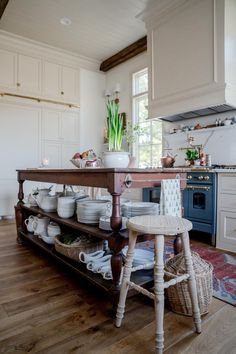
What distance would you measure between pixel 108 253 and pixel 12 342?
2.84ft

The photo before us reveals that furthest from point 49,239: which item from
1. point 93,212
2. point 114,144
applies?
point 114,144

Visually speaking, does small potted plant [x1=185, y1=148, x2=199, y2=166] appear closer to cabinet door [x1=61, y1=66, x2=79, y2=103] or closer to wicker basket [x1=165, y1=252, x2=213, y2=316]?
wicker basket [x1=165, y1=252, x2=213, y2=316]

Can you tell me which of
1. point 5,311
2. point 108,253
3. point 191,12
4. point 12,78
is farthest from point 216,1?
point 5,311

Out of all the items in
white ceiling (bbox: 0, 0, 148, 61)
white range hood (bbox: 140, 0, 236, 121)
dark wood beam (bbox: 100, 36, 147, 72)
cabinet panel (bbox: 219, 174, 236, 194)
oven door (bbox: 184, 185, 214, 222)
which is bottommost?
oven door (bbox: 184, 185, 214, 222)

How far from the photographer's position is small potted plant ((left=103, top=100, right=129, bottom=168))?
1.49 meters

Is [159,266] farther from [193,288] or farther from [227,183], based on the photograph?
[227,183]

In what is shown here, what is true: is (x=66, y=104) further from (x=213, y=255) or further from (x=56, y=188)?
(x=213, y=255)

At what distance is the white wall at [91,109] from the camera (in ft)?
16.8

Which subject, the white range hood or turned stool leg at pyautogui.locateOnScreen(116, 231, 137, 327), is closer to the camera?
turned stool leg at pyautogui.locateOnScreen(116, 231, 137, 327)

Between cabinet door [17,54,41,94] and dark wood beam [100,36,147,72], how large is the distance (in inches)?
54.7

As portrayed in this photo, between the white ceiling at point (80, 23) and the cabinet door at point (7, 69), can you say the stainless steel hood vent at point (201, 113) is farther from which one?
the cabinet door at point (7, 69)

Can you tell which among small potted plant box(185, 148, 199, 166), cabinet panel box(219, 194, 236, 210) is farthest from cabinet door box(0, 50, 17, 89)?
cabinet panel box(219, 194, 236, 210)

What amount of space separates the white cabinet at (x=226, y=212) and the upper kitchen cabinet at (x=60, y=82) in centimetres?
345

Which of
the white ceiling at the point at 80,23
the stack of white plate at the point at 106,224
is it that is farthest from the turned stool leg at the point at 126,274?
the white ceiling at the point at 80,23
